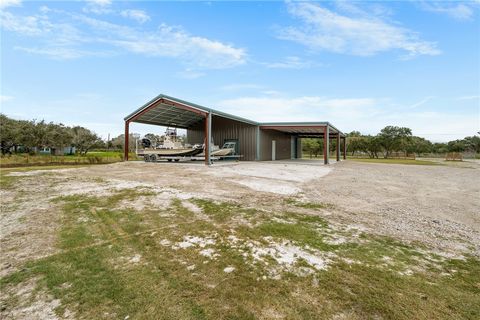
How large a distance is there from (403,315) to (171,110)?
17324mm

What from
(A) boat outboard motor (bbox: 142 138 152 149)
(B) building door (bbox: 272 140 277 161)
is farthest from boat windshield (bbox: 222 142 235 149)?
(A) boat outboard motor (bbox: 142 138 152 149)

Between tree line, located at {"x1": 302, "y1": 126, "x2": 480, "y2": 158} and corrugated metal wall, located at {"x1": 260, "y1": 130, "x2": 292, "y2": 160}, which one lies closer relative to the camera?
corrugated metal wall, located at {"x1": 260, "y1": 130, "x2": 292, "y2": 160}

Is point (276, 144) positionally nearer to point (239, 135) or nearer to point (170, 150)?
point (239, 135)

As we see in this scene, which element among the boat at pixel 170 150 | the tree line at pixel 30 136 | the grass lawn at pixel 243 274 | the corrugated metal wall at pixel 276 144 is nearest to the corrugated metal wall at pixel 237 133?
the corrugated metal wall at pixel 276 144

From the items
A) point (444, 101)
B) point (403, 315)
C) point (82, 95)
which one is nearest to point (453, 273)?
point (403, 315)

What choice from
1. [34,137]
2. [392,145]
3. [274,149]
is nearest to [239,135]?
[274,149]

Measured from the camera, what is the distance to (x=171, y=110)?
17.1 m

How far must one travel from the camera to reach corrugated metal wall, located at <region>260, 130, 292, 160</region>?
20828mm

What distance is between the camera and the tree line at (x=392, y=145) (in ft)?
123

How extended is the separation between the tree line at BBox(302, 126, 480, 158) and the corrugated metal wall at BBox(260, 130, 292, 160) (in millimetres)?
16483

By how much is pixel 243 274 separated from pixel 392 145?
43.3m

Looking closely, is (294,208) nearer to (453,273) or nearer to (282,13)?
(453,273)

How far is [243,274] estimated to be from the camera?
240cm

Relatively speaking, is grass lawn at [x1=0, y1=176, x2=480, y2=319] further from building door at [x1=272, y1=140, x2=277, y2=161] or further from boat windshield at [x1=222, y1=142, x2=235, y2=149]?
building door at [x1=272, y1=140, x2=277, y2=161]
